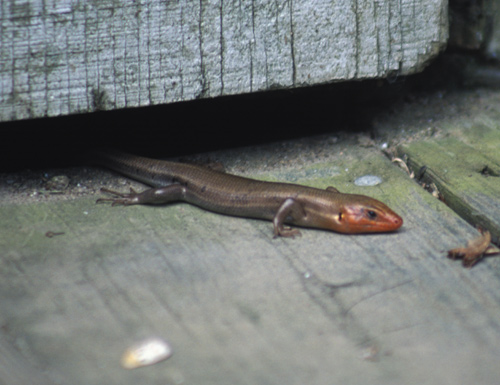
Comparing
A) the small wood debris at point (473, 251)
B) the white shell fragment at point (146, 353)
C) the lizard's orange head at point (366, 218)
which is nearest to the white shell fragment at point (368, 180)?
the lizard's orange head at point (366, 218)

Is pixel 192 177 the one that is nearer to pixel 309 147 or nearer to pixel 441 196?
pixel 309 147

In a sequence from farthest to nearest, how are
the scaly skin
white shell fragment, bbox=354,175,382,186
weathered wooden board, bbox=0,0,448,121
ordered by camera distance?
1. white shell fragment, bbox=354,175,382,186
2. the scaly skin
3. weathered wooden board, bbox=0,0,448,121

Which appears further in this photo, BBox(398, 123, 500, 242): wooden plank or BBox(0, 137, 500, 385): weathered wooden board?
BBox(398, 123, 500, 242): wooden plank

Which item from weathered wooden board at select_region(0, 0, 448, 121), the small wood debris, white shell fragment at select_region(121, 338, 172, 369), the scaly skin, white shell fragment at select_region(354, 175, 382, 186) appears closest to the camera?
white shell fragment at select_region(121, 338, 172, 369)

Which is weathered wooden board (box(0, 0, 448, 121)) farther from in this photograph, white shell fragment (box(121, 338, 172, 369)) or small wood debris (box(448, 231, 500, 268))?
white shell fragment (box(121, 338, 172, 369))

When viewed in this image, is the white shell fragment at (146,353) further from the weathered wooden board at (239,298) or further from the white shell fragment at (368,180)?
the white shell fragment at (368,180)

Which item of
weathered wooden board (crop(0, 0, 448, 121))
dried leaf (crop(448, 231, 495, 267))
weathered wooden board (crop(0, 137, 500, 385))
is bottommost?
weathered wooden board (crop(0, 137, 500, 385))

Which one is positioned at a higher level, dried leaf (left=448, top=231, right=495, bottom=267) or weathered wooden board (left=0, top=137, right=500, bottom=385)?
dried leaf (left=448, top=231, right=495, bottom=267)

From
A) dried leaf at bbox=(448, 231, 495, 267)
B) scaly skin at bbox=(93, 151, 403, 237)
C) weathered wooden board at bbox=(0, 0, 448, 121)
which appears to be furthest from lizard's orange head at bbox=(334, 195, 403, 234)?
weathered wooden board at bbox=(0, 0, 448, 121)
